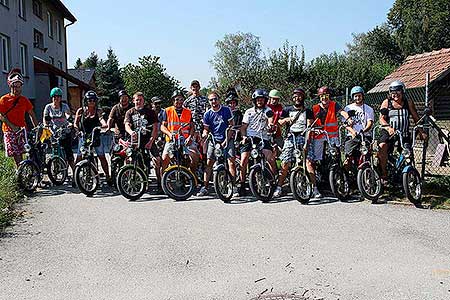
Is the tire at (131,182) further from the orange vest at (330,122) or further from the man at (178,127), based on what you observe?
the orange vest at (330,122)

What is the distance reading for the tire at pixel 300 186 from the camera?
8828 mm

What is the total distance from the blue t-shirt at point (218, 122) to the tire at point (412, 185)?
10.3 feet

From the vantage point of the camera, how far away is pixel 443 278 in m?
5.16

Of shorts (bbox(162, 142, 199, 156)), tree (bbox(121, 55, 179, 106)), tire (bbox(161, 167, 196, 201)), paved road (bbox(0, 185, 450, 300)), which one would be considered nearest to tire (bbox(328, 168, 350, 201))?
paved road (bbox(0, 185, 450, 300))

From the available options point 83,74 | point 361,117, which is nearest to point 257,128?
point 361,117

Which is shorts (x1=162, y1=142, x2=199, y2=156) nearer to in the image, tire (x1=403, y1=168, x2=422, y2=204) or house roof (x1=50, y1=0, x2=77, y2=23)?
tire (x1=403, y1=168, x2=422, y2=204)

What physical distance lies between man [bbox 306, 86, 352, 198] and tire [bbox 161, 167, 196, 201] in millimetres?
2044

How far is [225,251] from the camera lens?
244 inches

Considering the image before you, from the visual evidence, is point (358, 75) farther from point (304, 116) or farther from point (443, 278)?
point (443, 278)

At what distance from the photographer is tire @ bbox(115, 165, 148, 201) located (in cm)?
931

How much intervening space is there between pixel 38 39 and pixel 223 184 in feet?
82.3

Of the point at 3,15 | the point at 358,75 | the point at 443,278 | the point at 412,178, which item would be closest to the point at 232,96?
the point at 412,178

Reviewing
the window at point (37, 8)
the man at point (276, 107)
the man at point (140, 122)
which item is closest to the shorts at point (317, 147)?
the man at point (276, 107)

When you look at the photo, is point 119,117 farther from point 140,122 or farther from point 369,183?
point 369,183
